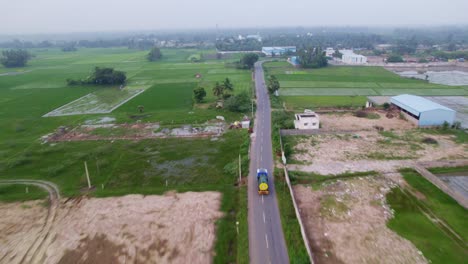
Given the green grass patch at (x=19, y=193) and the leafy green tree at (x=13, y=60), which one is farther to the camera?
the leafy green tree at (x=13, y=60)

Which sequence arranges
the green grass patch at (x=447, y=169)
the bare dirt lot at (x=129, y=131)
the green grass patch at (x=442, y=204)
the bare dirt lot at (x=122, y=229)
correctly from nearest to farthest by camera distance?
1. the bare dirt lot at (x=122, y=229)
2. the green grass patch at (x=442, y=204)
3. the green grass patch at (x=447, y=169)
4. the bare dirt lot at (x=129, y=131)

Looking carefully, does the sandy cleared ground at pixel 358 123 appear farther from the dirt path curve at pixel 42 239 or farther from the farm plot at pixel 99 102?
the farm plot at pixel 99 102

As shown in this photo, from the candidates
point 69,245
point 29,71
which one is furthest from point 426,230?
point 29,71

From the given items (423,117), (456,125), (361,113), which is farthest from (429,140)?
(361,113)

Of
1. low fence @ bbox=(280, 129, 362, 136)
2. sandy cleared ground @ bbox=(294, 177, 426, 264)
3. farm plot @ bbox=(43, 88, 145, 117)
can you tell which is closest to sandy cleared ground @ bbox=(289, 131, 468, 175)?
low fence @ bbox=(280, 129, 362, 136)

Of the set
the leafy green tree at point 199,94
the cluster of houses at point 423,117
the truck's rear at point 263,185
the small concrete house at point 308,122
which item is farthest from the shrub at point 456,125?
the leafy green tree at point 199,94

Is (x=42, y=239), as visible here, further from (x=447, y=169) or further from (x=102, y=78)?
(x=102, y=78)
